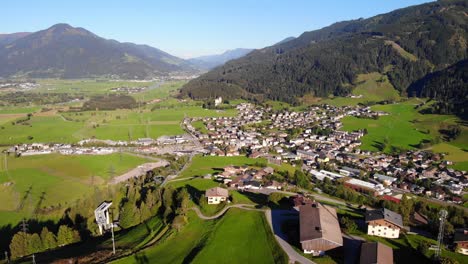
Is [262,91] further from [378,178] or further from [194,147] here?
[378,178]

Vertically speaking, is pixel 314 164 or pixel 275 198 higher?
pixel 275 198

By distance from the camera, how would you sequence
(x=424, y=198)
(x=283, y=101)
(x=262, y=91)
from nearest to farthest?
1. (x=424, y=198)
2. (x=283, y=101)
3. (x=262, y=91)

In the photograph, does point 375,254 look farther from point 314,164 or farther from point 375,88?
point 375,88

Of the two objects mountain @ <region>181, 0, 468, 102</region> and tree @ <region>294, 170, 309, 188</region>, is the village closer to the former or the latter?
tree @ <region>294, 170, 309, 188</region>

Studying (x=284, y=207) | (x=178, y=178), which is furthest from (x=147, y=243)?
(x=178, y=178)

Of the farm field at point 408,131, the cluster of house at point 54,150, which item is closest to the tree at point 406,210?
the farm field at point 408,131

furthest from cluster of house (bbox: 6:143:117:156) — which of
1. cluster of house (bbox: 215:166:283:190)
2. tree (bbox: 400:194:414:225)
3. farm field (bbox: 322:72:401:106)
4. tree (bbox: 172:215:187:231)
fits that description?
farm field (bbox: 322:72:401:106)

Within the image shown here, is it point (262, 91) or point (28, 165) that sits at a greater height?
point (262, 91)

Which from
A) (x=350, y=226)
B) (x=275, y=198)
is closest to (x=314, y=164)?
(x=275, y=198)
